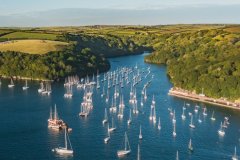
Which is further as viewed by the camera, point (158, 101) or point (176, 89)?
point (176, 89)

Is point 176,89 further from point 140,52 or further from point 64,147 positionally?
point 140,52

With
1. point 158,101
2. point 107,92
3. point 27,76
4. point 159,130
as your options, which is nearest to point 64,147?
point 159,130

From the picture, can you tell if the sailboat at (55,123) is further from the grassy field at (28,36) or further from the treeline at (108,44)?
the treeline at (108,44)

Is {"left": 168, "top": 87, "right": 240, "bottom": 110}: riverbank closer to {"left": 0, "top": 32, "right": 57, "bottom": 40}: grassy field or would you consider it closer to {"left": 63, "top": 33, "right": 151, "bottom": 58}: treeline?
{"left": 0, "top": 32, "right": 57, "bottom": 40}: grassy field

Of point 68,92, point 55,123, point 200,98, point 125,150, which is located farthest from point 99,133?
point 68,92

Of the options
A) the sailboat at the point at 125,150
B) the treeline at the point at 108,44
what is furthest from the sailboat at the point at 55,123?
the treeline at the point at 108,44
